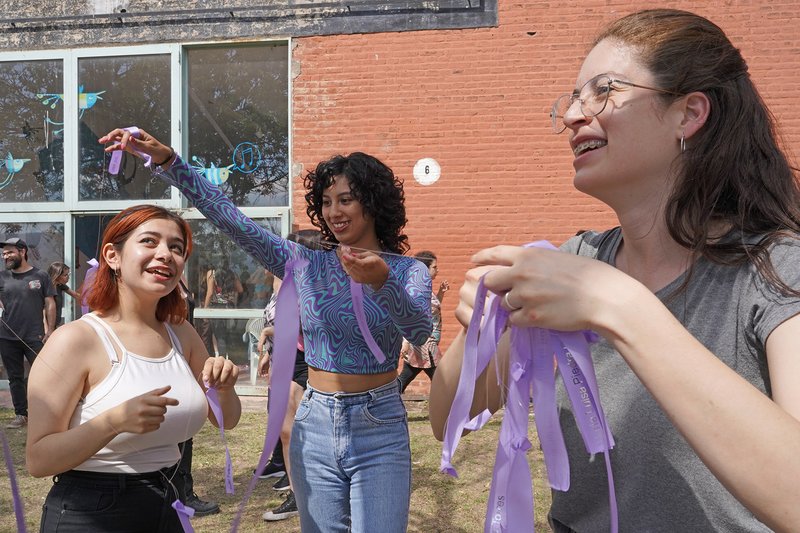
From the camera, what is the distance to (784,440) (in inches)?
32.8

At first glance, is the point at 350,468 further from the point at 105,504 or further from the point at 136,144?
the point at 136,144

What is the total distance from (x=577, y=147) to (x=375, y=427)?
1419mm

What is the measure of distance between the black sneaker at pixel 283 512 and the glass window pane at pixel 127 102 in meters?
4.83

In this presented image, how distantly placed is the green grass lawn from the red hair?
2158 millimetres

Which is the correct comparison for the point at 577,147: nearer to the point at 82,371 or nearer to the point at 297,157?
the point at 82,371

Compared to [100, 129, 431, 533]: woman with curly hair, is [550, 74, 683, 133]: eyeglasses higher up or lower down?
higher up

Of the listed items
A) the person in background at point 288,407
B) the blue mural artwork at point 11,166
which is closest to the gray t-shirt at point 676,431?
the person in background at point 288,407

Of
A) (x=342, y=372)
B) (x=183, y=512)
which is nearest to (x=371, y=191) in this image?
(x=342, y=372)

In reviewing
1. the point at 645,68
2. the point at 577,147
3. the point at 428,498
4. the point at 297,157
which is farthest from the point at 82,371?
the point at 297,157

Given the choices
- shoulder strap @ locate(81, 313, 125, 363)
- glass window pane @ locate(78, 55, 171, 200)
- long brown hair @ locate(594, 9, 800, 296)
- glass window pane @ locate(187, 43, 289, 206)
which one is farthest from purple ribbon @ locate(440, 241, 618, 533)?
glass window pane @ locate(78, 55, 171, 200)

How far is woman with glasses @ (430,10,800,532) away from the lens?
2.83 feet

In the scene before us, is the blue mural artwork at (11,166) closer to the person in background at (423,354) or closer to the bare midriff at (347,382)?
the person in background at (423,354)

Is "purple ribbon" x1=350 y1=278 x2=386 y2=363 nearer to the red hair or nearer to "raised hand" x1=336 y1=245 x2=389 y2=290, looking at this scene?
"raised hand" x1=336 y1=245 x2=389 y2=290

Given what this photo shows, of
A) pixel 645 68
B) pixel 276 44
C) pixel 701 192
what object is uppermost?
pixel 276 44
